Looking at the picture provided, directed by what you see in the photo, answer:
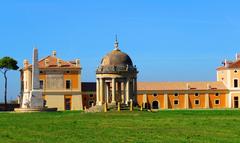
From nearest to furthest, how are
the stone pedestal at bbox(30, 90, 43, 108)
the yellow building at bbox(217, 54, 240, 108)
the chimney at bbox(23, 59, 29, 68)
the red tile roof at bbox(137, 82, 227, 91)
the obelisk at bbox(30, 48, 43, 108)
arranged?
1. the obelisk at bbox(30, 48, 43, 108)
2. the stone pedestal at bbox(30, 90, 43, 108)
3. the chimney at bbox(23, 59, 29, 68)
4. the yellow building at bbox(217, 54, 240, 108)
5. the red tile roof at bbox(137, 82, 227, 91)

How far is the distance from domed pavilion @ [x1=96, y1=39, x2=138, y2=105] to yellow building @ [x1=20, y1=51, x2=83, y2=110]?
23.2 meters

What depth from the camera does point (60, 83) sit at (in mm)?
99500

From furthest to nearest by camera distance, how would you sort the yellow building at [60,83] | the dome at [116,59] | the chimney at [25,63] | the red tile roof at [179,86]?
1. the red tile roof at [179,86]
2. the chimney at [25,63]
3. the yellow building at [60,83]
4. the dome at [116,59]

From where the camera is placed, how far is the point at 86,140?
2462cm

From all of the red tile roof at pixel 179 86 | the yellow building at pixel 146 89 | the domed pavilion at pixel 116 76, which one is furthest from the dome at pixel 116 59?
the red tile roof at pixel 179 86

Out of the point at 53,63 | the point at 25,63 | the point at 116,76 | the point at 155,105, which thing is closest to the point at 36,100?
the point at 116,76

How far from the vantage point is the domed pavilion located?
73562 mm

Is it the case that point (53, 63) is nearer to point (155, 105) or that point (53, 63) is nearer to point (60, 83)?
point (60, 83)

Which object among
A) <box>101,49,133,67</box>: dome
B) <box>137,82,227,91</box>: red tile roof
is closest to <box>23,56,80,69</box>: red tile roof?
<box>137,82,227,91</box>: red tile roof

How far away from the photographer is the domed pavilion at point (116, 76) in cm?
7356

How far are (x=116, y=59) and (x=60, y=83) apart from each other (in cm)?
2622

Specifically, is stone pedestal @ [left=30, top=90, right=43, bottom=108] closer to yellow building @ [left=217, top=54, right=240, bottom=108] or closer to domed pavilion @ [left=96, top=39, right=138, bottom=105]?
domed pavilion @ [left=96, top=39, right=138, bottom=105]

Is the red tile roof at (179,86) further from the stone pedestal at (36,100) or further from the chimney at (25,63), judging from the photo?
the stone pedestal at (36,100)

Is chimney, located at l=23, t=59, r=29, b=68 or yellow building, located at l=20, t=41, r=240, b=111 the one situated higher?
chimney, located at l=23, t=59, r=29, b=68
